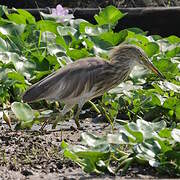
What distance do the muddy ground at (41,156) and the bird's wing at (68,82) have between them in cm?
28

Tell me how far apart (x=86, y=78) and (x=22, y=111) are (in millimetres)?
657

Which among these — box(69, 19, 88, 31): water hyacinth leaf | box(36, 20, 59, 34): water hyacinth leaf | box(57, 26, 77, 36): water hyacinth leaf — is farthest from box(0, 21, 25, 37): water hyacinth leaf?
box(69, 19, 88, 31): water hyacinth leaf

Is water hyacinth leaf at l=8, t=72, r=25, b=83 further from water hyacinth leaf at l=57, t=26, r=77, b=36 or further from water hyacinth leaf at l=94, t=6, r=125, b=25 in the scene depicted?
water hyacinth leaf at l=94, t=6, r=125, b=25

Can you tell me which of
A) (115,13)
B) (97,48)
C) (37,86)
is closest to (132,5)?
(115,13)

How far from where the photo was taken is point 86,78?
6.84 metres

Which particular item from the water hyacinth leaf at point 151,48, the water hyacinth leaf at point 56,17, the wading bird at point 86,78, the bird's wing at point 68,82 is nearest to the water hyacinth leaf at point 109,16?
the water hyacinth leaf at point 56,17

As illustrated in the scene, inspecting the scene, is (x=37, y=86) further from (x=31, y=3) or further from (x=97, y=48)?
(x=31, y=3)

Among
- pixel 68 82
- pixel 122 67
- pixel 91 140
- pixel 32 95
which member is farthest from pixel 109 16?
pixel 91 140

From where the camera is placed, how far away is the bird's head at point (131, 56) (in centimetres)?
716

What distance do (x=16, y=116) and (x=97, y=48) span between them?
5.03 ft

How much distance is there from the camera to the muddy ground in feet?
17.1

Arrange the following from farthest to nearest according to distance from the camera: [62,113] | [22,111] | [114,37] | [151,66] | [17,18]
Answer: [17,18] → [114,37] → [151,66] → [62,113] → [22,111]

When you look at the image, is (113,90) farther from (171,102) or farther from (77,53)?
(171,102)

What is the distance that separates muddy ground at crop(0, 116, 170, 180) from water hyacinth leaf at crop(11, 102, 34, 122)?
117 mm
